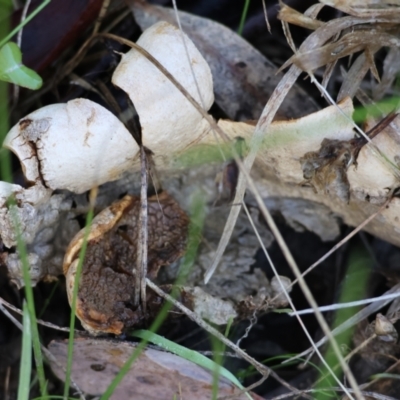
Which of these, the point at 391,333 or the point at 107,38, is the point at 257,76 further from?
the point at 391,333

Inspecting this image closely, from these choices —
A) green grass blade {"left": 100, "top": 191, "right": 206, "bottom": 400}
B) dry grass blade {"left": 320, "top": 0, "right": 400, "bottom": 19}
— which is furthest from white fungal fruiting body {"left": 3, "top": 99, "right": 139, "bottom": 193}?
dry grass blade {"left": 320, "top": 0, "right": 400, "bottom": 19}

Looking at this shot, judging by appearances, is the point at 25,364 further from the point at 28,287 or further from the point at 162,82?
the point at 162,82

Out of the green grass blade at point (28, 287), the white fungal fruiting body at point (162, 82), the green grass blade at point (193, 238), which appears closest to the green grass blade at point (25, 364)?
the green grass blade at point (28, 287)

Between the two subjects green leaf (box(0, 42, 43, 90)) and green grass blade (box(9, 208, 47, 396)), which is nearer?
green grass blade (box(9, 208, 47, 396))

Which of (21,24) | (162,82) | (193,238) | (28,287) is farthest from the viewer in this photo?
(193,238)

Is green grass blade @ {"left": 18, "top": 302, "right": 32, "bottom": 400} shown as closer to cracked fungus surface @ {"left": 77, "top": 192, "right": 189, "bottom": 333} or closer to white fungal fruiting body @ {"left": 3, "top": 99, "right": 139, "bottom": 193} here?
cracked fungus surface @ {"left": 77, "top": 192, "right": 189, "bottom": 333}

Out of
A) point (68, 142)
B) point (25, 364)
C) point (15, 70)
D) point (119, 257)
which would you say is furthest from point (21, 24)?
point (25, 364)
